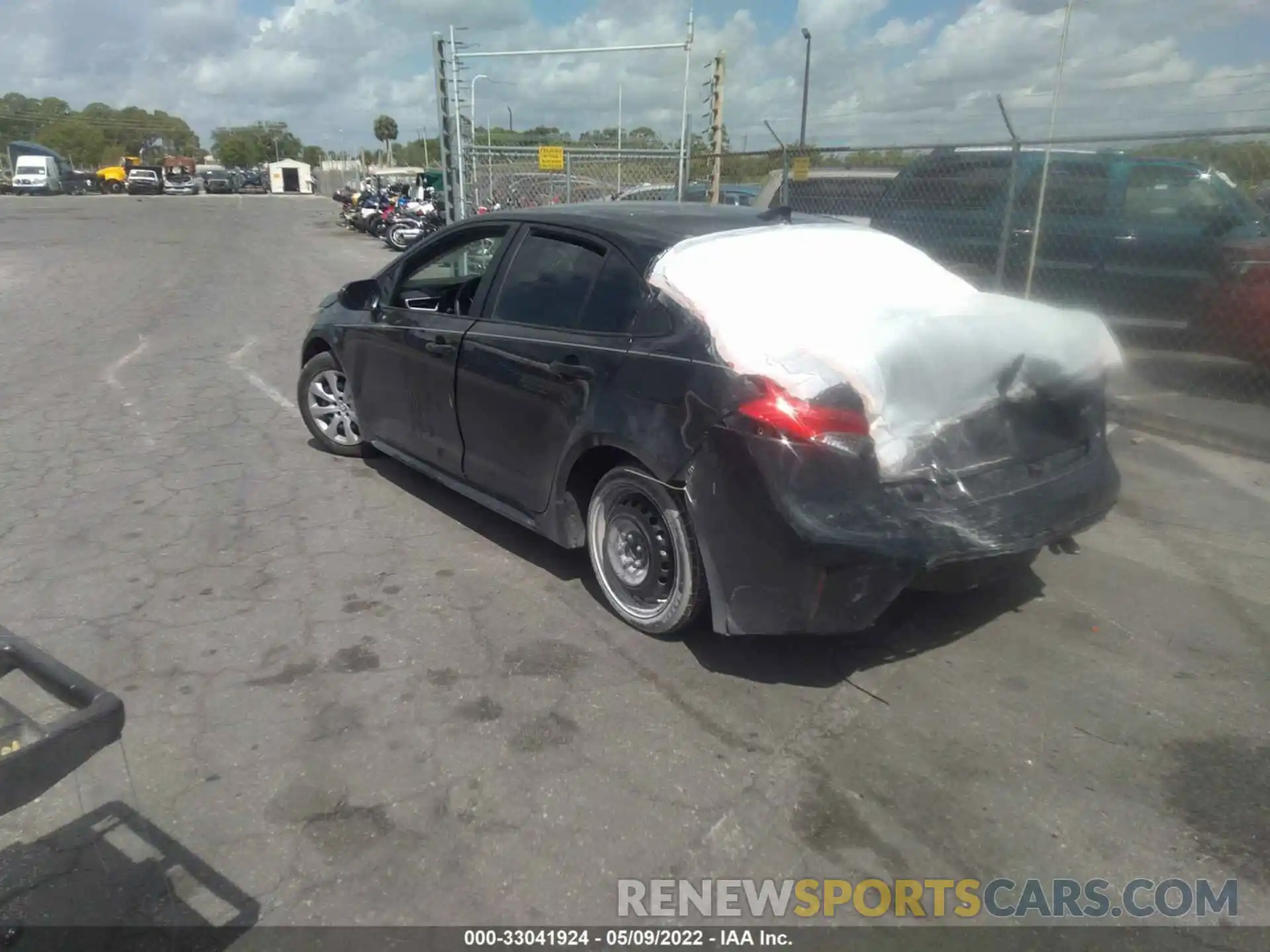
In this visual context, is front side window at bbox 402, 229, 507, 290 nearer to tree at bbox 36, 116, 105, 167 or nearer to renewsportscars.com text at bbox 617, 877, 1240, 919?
renewsportscars.com text at bbox 617, 877, 1240, 919

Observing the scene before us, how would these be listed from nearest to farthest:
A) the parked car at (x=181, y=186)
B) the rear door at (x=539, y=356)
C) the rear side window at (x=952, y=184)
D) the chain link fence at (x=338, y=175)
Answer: the rear door at (x=539, y=356), the rear side window at (x=952, y=184), the chain link fence at (x=338, y=175), the parked car at (x=181, y=186)

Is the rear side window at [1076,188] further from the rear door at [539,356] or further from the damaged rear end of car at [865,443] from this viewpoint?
the rear door at [539,356]

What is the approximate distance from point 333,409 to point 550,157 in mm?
6934

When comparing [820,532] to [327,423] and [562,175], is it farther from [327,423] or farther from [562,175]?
[562,175]

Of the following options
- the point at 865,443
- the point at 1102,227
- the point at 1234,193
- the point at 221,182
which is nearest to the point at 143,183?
the point at 221,182

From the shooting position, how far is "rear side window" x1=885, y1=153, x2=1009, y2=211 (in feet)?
27.5

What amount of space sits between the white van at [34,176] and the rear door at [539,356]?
6230cm

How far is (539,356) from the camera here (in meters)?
4.04

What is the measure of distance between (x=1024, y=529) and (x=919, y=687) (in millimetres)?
686

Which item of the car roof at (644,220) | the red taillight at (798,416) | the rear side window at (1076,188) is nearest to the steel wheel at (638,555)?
the red taillight at (798,416)

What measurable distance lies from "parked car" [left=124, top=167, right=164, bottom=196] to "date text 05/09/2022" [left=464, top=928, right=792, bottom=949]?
67748mm

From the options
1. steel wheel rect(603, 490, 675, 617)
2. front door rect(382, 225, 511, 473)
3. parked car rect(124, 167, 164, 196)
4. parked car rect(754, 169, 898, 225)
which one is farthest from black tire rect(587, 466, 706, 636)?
parked car rect(124, 167, 164, 196)

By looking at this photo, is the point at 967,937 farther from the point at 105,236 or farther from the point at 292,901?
the point at 105,236

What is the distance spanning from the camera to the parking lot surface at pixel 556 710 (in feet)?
8.73
